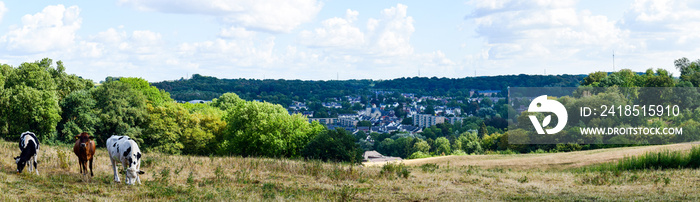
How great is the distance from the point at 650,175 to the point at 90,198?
66.5 feet

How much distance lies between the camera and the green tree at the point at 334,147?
42719 mm

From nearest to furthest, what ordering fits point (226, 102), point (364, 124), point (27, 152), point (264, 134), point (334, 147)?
1. point (27, 152)
2. point (334, 147)
3. point (264, 134)
4. point (226, 102)
5. point (364, 124)

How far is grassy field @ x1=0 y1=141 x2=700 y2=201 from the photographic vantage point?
52.2 ft

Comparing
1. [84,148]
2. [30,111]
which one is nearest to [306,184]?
[84,148]

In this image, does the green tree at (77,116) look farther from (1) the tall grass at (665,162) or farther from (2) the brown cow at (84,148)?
(1) the tall grass at (665,162)

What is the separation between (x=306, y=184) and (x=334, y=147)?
24.3 meters

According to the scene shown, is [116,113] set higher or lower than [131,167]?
higher

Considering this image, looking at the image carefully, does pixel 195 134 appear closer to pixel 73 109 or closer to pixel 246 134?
pixel 246 134

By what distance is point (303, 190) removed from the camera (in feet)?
57.5

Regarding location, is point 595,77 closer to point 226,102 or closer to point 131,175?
point 226,102

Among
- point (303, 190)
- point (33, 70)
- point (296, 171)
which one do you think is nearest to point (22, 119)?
point (33, 70)

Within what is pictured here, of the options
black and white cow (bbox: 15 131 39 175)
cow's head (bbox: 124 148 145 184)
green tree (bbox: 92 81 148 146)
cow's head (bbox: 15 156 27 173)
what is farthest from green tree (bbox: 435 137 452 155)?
cow's head (bbox: 15 156 27 173)

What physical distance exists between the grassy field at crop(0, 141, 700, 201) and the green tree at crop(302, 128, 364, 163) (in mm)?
18628

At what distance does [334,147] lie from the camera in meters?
43.2
